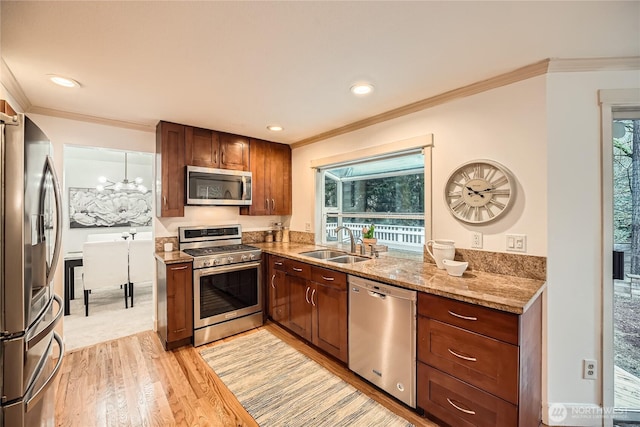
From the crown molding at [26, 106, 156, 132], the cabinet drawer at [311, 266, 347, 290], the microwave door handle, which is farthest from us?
the microwave door handle

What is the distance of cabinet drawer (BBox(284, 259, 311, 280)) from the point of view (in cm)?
266

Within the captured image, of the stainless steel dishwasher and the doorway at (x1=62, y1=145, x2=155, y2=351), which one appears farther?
the doorway at (x1=62, y1=145, x2=155, y2=351)

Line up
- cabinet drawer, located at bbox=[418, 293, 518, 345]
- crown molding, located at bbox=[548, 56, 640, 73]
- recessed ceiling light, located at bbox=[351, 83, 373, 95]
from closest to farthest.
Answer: cabinet drawer, located at bbox=[418, 293, 518, 345] < crown molding, located at bbox=[548, 56, 640, 73] < recessed ceiling light, located at bbox=[351, 83, 373, 95]

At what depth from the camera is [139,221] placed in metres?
5.57

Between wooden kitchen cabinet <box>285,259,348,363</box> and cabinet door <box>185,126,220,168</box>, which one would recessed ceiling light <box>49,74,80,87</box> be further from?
wooden kitchen cabinet <box>285,259,348,363</box>

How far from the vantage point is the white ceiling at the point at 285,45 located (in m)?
1.30

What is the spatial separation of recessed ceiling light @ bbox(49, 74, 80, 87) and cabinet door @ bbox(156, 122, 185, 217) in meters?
0.87

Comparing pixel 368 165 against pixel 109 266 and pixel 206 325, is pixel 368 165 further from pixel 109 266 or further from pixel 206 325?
pixel 109 266

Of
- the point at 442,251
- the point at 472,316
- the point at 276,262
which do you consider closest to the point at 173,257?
the point at 276,262

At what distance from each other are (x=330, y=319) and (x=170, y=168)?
2.32m

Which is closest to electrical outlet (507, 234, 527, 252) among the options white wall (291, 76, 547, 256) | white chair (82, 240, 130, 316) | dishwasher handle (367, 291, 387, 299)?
white wall (291, 76, 547, 256)

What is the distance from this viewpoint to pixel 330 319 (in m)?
2.43

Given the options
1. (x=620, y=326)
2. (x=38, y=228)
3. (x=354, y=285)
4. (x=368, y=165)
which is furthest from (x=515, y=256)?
(x=38, y=228)

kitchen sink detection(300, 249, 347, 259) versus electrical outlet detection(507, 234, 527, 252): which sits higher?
electrical outlet detection(507, 234, 527, 252)
